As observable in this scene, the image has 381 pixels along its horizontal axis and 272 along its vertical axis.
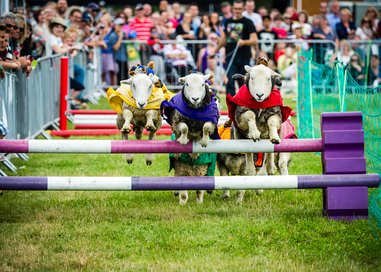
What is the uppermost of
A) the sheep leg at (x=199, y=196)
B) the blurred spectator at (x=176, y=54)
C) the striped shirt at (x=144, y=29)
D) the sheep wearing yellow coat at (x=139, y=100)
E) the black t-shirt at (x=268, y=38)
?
the striped shirt at (x=144, y=29)

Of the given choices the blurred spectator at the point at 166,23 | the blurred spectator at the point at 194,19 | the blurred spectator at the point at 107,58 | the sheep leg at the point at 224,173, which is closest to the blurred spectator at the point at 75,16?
the blurred spectator at the point at 107,58

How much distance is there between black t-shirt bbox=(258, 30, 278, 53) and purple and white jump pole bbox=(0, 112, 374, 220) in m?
10.7

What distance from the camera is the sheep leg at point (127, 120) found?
4927 mm

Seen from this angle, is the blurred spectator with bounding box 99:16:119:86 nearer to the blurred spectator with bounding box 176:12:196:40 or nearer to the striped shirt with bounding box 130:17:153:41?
the striped shirt with bounding box 130:17:153:41

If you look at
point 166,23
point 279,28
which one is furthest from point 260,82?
point 279,28

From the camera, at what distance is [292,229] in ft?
16.0

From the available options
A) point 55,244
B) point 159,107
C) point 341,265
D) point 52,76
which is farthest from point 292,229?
point 52,76

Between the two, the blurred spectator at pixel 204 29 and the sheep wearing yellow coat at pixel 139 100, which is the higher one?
the blurred spectator at pixel 204 29

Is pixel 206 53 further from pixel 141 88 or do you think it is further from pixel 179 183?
pixel 179 183

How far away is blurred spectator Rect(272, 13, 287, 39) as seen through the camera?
54.1ft

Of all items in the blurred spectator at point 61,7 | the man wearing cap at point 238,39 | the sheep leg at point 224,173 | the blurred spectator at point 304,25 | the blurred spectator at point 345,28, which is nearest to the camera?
the sheep leg at point 224,173

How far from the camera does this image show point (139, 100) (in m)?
4.81

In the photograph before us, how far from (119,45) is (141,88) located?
10.5m

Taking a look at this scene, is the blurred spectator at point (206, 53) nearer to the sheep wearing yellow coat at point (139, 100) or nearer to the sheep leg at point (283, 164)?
the sheep leg at point (283, 164)
